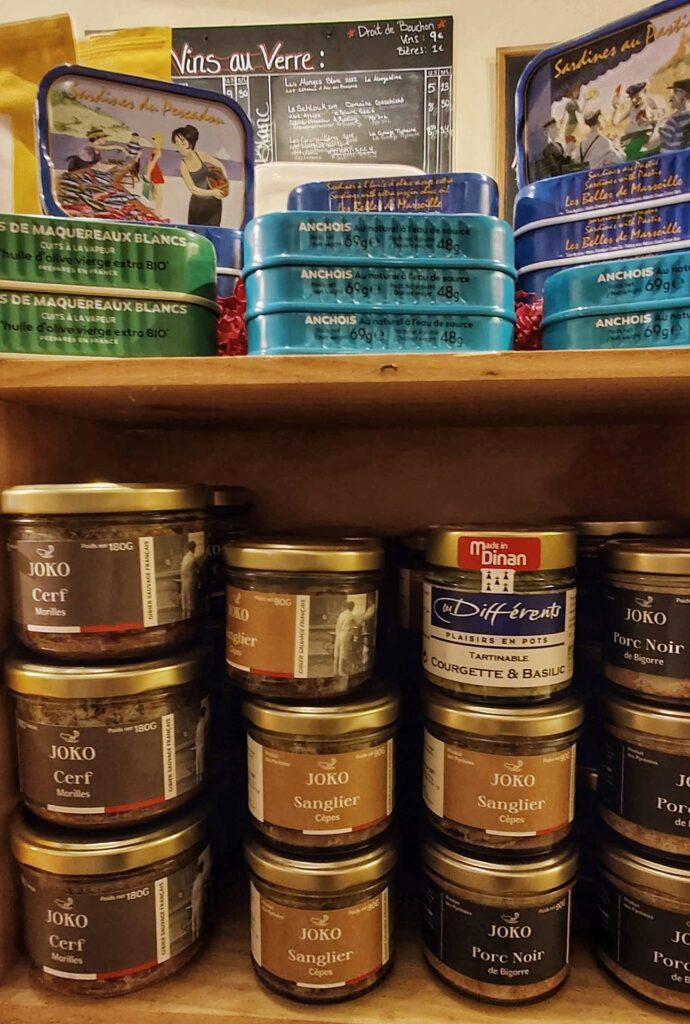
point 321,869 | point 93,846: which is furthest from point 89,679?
point 321,869

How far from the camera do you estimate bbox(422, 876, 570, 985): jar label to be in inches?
22.2

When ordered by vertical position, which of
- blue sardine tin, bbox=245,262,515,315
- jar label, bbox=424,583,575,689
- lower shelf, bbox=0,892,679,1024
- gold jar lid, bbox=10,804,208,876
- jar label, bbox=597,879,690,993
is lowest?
lower shelf, bbox=0,892,679,1024

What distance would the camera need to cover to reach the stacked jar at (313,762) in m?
0.56

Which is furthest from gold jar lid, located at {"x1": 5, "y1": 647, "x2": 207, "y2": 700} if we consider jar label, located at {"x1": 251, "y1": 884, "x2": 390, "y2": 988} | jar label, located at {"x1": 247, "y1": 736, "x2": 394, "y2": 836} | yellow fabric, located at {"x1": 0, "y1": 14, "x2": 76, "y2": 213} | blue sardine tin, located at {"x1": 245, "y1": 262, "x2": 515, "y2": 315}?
yellow fabric, located at {"x1": 0, "y1": 14, "x2": 76, "y2": 213}

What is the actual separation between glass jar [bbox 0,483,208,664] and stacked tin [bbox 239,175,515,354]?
186 mm

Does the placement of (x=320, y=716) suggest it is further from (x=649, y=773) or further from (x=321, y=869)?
(x=649, y=773)

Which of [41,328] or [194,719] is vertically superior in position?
[41,328]

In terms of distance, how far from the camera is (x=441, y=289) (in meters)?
0.60

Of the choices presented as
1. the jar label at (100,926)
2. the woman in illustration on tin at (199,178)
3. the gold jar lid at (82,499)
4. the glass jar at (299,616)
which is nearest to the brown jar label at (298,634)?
the glass jar at (299,616)

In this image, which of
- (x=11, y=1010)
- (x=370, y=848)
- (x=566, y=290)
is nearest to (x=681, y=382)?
(x=566, y=290)

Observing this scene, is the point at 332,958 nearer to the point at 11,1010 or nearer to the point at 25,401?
the point at 11,1010

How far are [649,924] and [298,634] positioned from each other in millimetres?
387

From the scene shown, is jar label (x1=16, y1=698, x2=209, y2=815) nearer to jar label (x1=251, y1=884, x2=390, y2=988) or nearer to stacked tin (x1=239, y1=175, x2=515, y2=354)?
jar label (x1=251, y1=884, x2=390, y2=988)

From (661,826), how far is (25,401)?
2.23 ft
